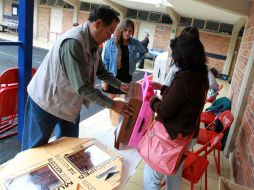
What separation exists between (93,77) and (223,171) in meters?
2.04

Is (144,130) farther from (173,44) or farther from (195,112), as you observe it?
(173,44)

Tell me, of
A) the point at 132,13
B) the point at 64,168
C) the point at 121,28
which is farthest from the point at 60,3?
the point at 64,168

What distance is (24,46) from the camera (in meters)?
2.27

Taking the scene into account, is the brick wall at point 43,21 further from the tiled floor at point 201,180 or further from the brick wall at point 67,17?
the tiled floor at point 201,180

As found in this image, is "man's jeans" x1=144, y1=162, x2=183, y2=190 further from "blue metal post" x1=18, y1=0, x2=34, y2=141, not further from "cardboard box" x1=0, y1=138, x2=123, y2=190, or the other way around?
"blue metal post" x1=18, y1=0, x2=34, y2=141

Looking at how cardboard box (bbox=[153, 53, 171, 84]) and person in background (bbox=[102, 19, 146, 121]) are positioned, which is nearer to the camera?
person in background (bbox=[102, 19, 146, 121])

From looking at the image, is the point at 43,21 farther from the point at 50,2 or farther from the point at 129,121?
the point at 129,121

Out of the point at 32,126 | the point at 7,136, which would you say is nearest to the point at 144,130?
the point at 32,126

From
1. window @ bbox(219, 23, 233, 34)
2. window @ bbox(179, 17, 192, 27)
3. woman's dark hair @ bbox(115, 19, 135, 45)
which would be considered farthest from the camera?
window @ bbox(179, 17, 192, 27)

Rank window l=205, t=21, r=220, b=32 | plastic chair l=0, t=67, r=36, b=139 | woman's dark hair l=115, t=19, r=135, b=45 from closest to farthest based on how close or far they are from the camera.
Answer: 1. plastic chair l=0, t=67, r=36, b=139
2. woman's dark hair l=115, t=19, r=135, b=45
3. window l=205, t=21, r=220, b=32

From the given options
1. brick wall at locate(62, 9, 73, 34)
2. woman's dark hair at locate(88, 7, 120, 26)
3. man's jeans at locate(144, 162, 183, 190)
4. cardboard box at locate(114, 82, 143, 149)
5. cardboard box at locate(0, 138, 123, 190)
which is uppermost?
brick wall at locate(62, 9, 73, 34)

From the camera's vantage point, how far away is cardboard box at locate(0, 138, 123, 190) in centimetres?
110

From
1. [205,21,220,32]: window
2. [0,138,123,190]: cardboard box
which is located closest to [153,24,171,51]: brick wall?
[205,21,220,32]: window

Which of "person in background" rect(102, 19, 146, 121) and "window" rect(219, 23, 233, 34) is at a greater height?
"window" rect(219, 23, 233, 34)
